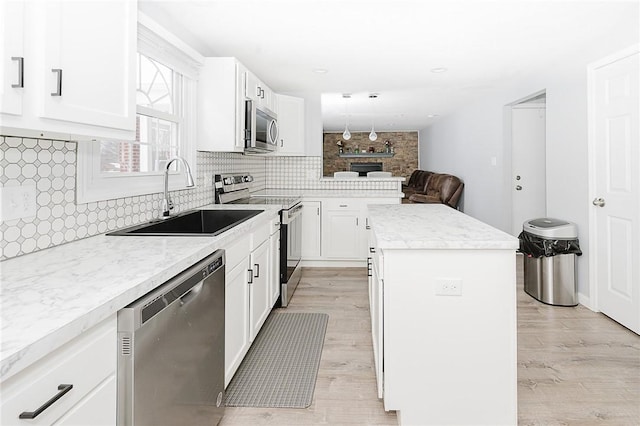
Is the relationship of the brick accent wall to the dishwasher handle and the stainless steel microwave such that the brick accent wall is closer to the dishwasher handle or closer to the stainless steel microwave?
the stainless steel microwave

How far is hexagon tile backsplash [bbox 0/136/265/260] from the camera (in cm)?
143

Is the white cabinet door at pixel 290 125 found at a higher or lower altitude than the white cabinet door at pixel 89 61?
higher

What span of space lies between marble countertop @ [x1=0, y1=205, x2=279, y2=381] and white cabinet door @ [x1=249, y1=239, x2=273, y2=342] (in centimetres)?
72

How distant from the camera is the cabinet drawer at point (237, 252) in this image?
1975 millimetres

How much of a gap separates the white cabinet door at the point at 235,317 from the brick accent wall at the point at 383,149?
9566mm

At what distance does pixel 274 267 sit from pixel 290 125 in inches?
93.2

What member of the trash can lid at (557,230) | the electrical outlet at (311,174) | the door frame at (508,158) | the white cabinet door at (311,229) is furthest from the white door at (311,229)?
the door frame at (508,158)

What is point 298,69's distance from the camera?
13.7 feet

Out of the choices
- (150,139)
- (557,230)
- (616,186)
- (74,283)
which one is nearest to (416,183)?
(557,230)

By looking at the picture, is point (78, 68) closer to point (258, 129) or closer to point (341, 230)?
point (258, 129)

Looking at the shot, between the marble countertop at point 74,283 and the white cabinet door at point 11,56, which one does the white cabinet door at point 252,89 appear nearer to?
the marble countertop at point 74,283

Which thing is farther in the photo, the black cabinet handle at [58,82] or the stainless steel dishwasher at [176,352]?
the black cabinet handle at [58,82]

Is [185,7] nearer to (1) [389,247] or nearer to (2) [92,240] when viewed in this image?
(2) [92,240]

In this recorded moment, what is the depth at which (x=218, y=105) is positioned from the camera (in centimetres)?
306
